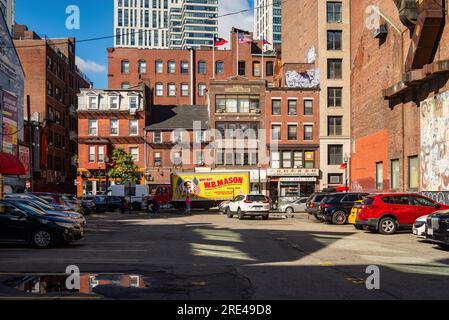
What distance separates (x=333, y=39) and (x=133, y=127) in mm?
26346

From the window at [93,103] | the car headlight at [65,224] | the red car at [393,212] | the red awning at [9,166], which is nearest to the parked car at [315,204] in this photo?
the red car at [393,212]

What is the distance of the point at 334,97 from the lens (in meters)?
61.5

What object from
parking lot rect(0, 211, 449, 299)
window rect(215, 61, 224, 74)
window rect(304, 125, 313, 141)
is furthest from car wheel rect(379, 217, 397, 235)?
window rect(215, 61, 224, 74)

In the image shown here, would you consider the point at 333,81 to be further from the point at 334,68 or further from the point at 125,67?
the point at 125,67

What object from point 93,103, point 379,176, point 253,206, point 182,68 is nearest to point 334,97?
point 379,176

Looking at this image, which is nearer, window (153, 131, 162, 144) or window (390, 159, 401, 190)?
window (390, 159, 401, 190)

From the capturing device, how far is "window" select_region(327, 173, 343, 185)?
60.5m

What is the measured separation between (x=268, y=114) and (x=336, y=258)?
4826 cm

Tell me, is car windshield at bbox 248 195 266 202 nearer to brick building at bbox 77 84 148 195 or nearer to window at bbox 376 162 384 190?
window at bbox 376 162 384 190

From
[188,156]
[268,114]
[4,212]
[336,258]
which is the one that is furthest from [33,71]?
[336,258]

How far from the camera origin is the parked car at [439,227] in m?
15.7

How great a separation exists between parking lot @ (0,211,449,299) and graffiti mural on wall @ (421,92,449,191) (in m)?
11.6

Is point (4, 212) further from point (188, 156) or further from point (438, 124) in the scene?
point (188, 156)

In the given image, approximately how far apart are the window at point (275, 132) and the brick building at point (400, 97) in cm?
1320
